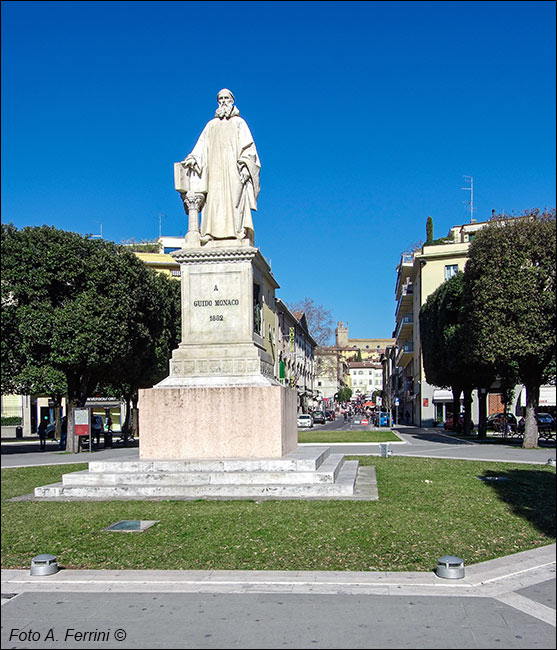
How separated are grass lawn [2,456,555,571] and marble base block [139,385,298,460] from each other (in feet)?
5.64

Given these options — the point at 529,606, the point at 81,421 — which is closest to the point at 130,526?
the point at 529,606

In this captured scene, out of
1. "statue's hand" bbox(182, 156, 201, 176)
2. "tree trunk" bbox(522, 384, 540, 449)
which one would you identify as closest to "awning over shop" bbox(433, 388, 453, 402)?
"tree trunk" bbox(522, 384, 540, 449)

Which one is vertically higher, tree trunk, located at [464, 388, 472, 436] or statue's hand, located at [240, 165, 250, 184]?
statue's hand, located at [240, 165, 250, 184]

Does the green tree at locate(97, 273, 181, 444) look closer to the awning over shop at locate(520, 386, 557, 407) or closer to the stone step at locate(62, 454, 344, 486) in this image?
the stone step at locate(62, 454, 344, 486)

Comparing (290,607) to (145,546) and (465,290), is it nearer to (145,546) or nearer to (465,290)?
(145,546)

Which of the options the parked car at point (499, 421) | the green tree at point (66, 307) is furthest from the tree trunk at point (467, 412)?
the green tree at point (66, 307)

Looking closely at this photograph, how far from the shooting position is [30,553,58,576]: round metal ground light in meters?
6.25

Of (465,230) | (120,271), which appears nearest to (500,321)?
(120,271)

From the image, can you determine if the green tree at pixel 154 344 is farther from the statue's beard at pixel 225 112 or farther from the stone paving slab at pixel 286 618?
the stone paving slab at pixel 286 618

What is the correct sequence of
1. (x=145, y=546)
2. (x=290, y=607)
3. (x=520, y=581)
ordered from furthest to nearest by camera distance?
(x=145, y=546), (x=520, y=581), (x=290, y=607)

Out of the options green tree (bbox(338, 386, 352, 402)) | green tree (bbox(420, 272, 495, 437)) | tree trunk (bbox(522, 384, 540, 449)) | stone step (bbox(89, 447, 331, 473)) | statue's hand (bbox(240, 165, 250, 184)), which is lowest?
green tree (bbox(338, 386, 352, 402))

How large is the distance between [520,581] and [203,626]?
10.8 feet

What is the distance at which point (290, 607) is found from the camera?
17.7ft

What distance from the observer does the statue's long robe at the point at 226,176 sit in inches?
535
